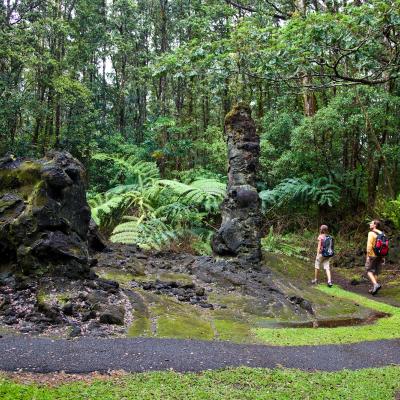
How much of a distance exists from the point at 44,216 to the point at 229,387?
426 cm

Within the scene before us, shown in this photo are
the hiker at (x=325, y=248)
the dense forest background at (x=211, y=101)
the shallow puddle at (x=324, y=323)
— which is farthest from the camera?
the hiker at (x=325, y=248)

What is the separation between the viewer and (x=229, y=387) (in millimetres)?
4469

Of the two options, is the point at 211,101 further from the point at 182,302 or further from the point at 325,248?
the point at 182,302

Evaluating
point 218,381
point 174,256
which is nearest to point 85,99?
point 174,256

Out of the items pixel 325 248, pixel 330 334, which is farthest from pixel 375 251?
pixel 330 334

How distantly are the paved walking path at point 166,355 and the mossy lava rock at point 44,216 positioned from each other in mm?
1906

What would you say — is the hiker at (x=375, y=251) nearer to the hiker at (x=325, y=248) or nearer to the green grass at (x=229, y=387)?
the hiker at (x=325, y=248)

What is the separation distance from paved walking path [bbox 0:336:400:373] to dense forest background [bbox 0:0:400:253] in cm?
449

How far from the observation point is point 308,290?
33.5 ft

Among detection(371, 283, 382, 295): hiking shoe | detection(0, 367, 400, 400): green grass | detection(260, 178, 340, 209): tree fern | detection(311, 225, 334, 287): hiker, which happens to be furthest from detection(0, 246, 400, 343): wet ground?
detection(260, 178, 340, 209): tree fern

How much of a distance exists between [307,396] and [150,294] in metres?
3.97

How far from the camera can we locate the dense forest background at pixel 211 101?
344 inches

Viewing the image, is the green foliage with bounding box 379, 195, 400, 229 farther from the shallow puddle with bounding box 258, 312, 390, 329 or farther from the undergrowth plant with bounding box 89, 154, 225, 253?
the shallow puddle with bounding box 258, 312, 390, 329

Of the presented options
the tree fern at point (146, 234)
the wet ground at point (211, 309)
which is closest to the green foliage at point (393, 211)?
the wet ground at point (211, 309)
